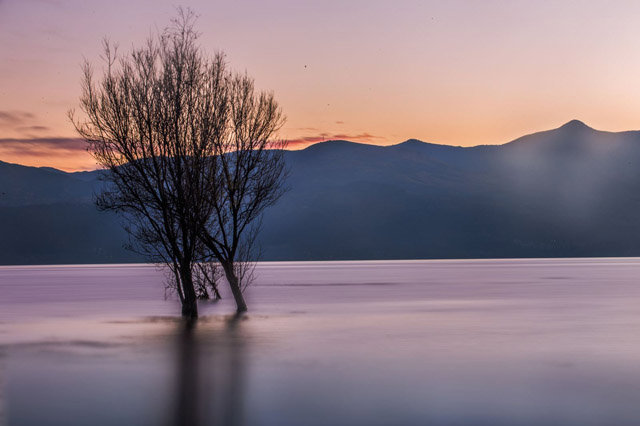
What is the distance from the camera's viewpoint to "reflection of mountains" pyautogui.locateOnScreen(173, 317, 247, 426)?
13.7m

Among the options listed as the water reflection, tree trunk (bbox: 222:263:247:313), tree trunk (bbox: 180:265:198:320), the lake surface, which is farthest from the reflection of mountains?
tree trunk (bbox: 222:263:247:313)

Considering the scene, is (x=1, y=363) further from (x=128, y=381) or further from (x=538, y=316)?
(x=538, y=316)

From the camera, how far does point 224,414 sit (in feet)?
45.3

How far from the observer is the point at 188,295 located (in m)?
35.1

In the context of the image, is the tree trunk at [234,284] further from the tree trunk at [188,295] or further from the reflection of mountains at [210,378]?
the reflection of mountains at [210,378]

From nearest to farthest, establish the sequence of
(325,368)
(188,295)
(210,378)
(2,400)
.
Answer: (2,400) < (210,378) < (325,368) < (188,295)

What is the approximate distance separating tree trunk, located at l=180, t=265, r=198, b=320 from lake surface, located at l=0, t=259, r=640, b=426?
0.89 meters

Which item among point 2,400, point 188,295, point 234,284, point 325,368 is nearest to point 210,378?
point 325,368

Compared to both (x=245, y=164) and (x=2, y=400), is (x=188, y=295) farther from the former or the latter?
(x=2, y=400)

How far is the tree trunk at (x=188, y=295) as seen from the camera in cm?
3416

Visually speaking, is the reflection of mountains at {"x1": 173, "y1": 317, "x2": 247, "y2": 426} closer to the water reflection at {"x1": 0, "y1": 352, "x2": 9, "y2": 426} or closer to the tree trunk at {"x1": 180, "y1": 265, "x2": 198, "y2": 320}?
the water reflection at {"x1": 0, "y1": 352, "x2": 9, "y2": 426}

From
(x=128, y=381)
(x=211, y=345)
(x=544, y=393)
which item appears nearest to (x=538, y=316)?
(x=211, y=345)

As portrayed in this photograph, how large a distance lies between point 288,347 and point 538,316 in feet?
52.6

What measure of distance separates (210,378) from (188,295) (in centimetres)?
1729
